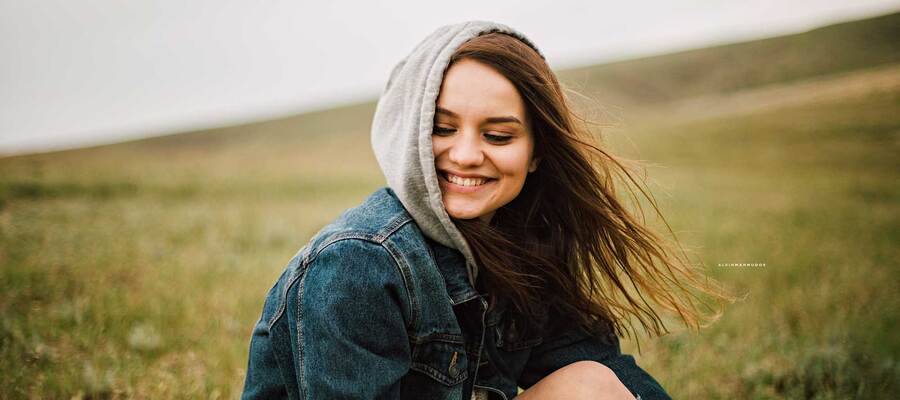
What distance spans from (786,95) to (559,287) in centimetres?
4039

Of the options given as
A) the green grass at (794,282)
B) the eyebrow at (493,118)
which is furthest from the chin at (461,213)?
the green grass at (794,282)

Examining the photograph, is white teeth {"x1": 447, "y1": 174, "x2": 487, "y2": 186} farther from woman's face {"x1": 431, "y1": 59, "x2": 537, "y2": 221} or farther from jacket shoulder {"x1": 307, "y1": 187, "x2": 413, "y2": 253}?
jacket shoulder {"x1": 307, "y1": 187, "x2": 413, "y2": 253}

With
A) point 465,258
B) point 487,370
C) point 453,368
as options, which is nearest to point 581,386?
point 487,370

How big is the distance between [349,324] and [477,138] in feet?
3.03

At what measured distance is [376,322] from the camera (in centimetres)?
183

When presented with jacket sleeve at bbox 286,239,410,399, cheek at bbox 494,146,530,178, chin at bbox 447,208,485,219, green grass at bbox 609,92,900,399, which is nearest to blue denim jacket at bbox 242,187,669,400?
jacket sleeve at bbox 286,239,410,399

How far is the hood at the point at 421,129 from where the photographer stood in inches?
82.9

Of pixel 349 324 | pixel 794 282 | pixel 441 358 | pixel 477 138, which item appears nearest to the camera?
pixel 349 324

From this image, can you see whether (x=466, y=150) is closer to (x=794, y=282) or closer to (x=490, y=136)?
(x=490, y=136)

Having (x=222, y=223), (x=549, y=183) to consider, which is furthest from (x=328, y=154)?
(x=549, y=183)

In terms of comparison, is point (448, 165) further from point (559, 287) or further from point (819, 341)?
point (819, 341)

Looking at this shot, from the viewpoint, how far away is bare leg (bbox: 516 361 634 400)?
238 centimetres

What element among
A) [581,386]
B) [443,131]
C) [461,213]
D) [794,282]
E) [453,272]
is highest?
[443,131]

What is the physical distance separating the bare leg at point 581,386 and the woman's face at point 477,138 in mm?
829
